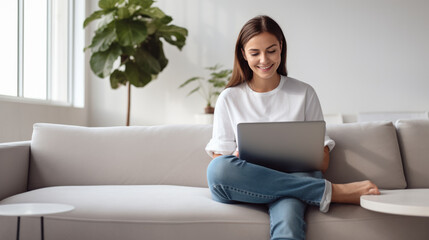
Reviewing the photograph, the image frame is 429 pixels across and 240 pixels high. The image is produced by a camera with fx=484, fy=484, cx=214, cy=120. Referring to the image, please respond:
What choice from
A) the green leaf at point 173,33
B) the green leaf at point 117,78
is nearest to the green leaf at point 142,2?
the green leaf at point 173,33

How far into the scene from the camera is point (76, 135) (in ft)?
7.79

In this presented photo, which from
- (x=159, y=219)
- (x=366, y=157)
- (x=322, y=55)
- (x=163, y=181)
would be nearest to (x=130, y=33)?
(x=322, y=55)

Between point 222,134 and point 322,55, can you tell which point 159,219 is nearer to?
point 222,134

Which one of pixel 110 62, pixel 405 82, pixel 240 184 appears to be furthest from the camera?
A: pixel 405 82

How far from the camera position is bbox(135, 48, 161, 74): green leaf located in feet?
14.9

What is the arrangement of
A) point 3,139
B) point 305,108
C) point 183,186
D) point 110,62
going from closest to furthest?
point 305,108, point 183,186, point 3,139, point 110,62

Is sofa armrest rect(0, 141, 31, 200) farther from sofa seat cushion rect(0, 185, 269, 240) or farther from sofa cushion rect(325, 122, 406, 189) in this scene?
sofa cushion rect(325, 122, 406, 189)

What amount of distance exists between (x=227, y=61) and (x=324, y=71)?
41.1 inches

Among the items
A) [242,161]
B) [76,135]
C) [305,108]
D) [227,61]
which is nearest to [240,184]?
[242,161]

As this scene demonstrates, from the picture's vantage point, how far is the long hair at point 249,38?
2021mm

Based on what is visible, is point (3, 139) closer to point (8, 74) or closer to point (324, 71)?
point (8, 74)

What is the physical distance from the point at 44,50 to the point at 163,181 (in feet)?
9.20

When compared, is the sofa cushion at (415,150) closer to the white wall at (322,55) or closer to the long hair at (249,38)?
the long hair at (249,38)

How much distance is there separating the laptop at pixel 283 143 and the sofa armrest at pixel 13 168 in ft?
3.45
